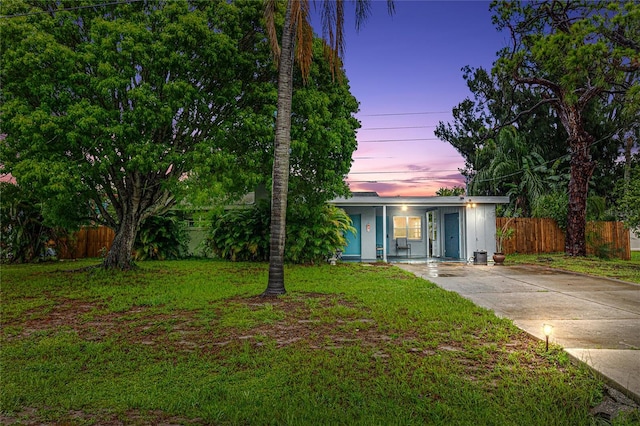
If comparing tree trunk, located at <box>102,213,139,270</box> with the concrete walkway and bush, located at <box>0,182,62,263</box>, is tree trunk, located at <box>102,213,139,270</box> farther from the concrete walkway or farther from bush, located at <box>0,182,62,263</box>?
the concrete walkway

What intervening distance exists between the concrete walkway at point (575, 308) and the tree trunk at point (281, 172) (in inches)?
146

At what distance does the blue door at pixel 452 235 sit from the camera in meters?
17.5

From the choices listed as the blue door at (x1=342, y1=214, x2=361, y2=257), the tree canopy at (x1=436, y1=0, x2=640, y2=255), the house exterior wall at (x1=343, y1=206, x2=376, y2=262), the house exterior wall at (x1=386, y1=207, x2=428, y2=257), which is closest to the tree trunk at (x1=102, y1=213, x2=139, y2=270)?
the house exterior wall at (x1=343, y1=206, x2=376, y2=262)

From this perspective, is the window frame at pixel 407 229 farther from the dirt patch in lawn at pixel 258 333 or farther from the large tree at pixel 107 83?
the dirt patch in lawn at pixel 258 333

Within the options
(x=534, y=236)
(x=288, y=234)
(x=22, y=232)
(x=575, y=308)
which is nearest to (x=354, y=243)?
(x=288, y=234)

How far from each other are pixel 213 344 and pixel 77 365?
133cm

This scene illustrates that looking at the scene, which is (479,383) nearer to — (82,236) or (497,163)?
(82,236)

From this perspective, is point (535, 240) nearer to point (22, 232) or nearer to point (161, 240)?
point (161, 240)

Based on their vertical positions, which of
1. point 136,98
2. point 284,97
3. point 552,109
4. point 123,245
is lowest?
point 123,245

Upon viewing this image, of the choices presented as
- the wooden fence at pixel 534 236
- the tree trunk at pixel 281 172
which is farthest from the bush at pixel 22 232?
the wooden fence at pixel 534 236

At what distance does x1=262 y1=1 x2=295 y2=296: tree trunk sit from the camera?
7695 millimetres

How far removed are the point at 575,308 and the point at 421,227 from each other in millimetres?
12949

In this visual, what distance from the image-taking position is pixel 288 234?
1327 cm

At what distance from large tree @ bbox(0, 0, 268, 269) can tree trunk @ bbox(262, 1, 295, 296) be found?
1.95m
